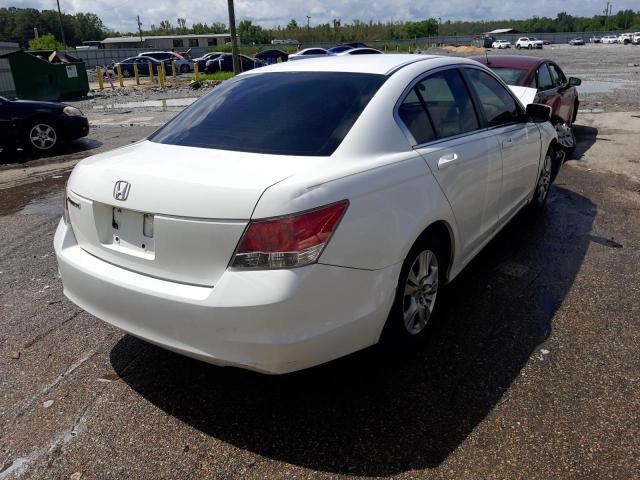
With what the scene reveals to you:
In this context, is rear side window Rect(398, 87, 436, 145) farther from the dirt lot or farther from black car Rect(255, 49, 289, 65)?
black car Rect(255, 49, 289, 65)

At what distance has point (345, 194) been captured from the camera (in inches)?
94.0

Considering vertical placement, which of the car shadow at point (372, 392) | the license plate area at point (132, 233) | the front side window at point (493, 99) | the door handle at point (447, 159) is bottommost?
the car shadow at point (372, 392)

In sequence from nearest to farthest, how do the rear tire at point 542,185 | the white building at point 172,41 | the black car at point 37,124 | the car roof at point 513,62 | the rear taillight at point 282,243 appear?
the rear taillight at point 282,243 < the rear tire at point 542,185 < the car roof at point 513,62 < the black car at point 37,124 < the white building at point 172,41

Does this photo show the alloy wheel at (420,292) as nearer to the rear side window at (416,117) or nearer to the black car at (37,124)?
the rear side window at (416,117)

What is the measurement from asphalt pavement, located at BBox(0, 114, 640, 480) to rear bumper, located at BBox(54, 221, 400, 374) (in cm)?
43

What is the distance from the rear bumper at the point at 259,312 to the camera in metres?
2.23

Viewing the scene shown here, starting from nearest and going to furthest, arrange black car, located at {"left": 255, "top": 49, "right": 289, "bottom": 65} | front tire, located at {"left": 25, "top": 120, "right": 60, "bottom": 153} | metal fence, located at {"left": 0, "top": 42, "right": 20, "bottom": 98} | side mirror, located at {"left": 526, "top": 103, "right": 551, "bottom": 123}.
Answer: side mirror, located at {"left": 526, "top": 103, "right": 551, "bottom": 123} < front tire, located at {"left": 25, "top": 120, "right": 60, "bottom": 153} < metal fence, located at {"left": 0, "top": 42, "right": 20, "bottom": 98} < black car, located at {"left": 255, "top": 49, "right": 289, "bottom": 65}

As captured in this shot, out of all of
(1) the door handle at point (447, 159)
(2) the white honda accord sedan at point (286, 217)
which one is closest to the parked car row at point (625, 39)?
(1) the door handle at point (447, 159)

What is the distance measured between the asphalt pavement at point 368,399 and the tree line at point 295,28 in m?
98.1

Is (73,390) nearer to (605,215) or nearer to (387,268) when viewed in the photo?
(387,268)

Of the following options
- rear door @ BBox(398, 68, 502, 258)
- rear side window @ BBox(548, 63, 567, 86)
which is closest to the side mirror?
rear door @ BBox(398, 68, 502, 258)

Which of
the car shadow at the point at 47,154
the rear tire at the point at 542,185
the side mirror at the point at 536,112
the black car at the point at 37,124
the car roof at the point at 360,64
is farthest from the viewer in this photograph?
the car shadow at the point at 47,154

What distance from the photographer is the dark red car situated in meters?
8.07

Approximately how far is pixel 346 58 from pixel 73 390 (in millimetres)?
2746
